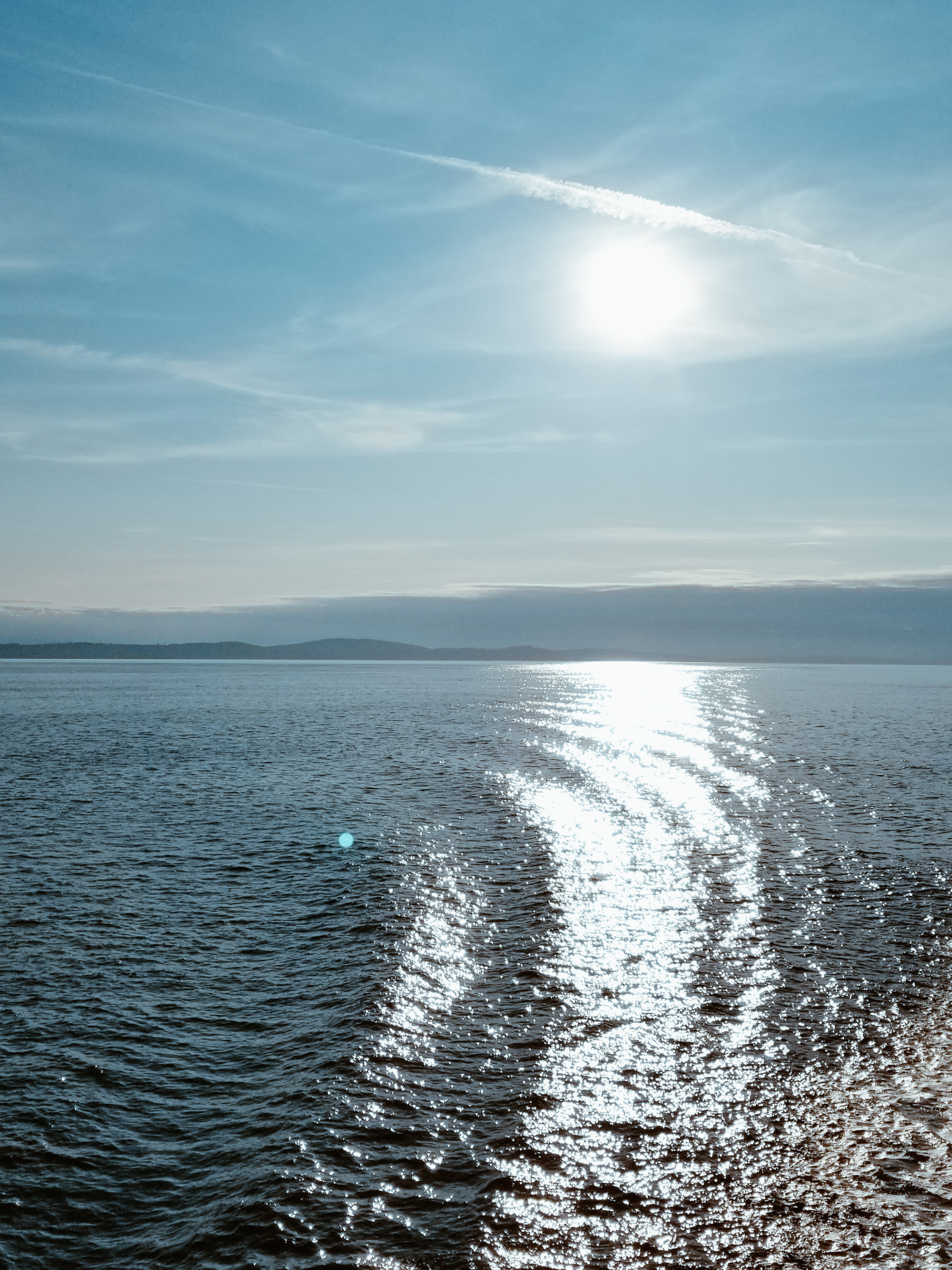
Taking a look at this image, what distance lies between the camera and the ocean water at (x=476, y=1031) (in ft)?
32.6

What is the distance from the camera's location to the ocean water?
993cm

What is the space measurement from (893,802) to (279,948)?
28.3m

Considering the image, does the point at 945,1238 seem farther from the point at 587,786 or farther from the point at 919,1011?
the point at 587,786

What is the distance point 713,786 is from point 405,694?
88.8m

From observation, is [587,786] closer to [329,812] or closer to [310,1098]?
[329,812]

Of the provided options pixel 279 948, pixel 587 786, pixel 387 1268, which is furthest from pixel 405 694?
pixel 387 1268

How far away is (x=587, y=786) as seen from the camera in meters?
40.8

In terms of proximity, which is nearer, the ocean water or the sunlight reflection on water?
the ocean water

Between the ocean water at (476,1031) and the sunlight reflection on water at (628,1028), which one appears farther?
the sunlight reflection on water at (628,1028)

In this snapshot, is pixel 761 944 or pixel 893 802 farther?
pixel 893 802

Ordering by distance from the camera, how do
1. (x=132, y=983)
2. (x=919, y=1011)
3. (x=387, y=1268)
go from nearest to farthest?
(x=387, y=1268)
(x=919, y=1011)
(x=132, y=983)

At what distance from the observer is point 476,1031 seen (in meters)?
15.1

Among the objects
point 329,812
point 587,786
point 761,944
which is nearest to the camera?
point 761,944

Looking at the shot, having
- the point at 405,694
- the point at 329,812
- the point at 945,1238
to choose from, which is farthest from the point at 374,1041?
the point at 405,694
